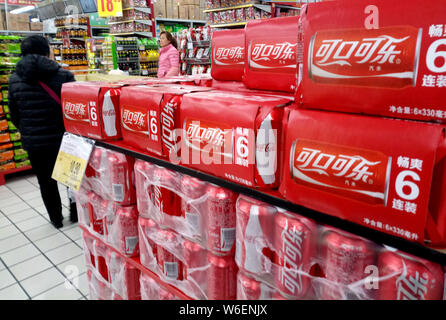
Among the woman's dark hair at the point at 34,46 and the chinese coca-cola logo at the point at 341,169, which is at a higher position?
the woman's dark hair at the point at 34,46

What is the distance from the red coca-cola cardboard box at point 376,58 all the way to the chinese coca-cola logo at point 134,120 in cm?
77

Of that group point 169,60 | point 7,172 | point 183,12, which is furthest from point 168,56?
point 183,12

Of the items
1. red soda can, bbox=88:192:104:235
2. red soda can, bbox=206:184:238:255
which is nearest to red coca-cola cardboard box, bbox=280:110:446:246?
red soda can, bbox=206:184:238:255

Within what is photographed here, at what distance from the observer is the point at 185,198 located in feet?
4.51

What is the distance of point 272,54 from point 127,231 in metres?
1.11

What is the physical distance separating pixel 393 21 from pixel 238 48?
3.14 feet

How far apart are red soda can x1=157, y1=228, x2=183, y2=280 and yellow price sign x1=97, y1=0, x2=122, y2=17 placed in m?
6.75

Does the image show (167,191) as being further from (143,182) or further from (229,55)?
(229,55)

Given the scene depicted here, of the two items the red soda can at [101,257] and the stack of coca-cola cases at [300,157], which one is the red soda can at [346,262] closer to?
the stack of coca-cola cases at [300,157]

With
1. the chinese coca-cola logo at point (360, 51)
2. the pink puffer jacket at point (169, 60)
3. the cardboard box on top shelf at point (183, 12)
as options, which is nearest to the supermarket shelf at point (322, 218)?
the chinese coca-cola logo at point (360, 51)

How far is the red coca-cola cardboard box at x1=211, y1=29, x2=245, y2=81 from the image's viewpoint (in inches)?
66.1

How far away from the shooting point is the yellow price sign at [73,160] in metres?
1.78
